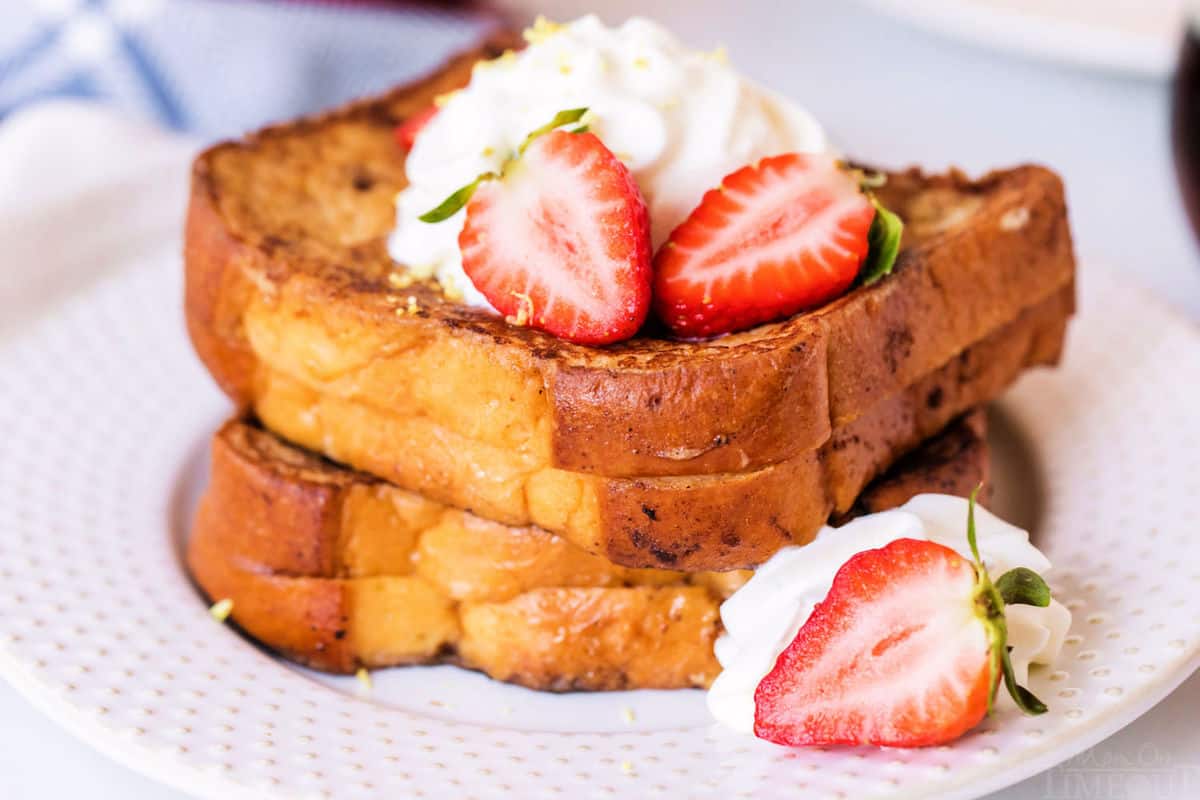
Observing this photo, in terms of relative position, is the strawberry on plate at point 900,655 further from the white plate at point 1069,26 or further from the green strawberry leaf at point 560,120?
the white plate at point 1069,26

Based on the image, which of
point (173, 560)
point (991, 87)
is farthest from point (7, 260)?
point (991, 87)

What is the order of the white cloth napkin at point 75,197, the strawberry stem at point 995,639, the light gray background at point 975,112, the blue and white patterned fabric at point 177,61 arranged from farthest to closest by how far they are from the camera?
1. the blue and white patterned fabric at point 177,61
2. the light gray background at point 975,112
3. the white cloth napkin at point 75,197
4. the strawberry stem at point 995,639

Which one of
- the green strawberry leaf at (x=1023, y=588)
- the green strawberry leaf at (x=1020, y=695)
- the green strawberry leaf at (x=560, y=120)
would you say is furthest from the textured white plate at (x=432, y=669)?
the green strawberry leaf at (x=560, y=120)

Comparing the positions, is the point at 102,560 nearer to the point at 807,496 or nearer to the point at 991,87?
the point at 807,496

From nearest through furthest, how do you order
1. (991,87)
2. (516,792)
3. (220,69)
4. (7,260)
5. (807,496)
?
1. (516,792)
2. (807,496)
3. (7,260)
4. (220,69)
5. (991,87)

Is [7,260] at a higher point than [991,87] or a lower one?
higher

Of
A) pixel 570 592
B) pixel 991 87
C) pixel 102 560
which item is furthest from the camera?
pixel 991 87
